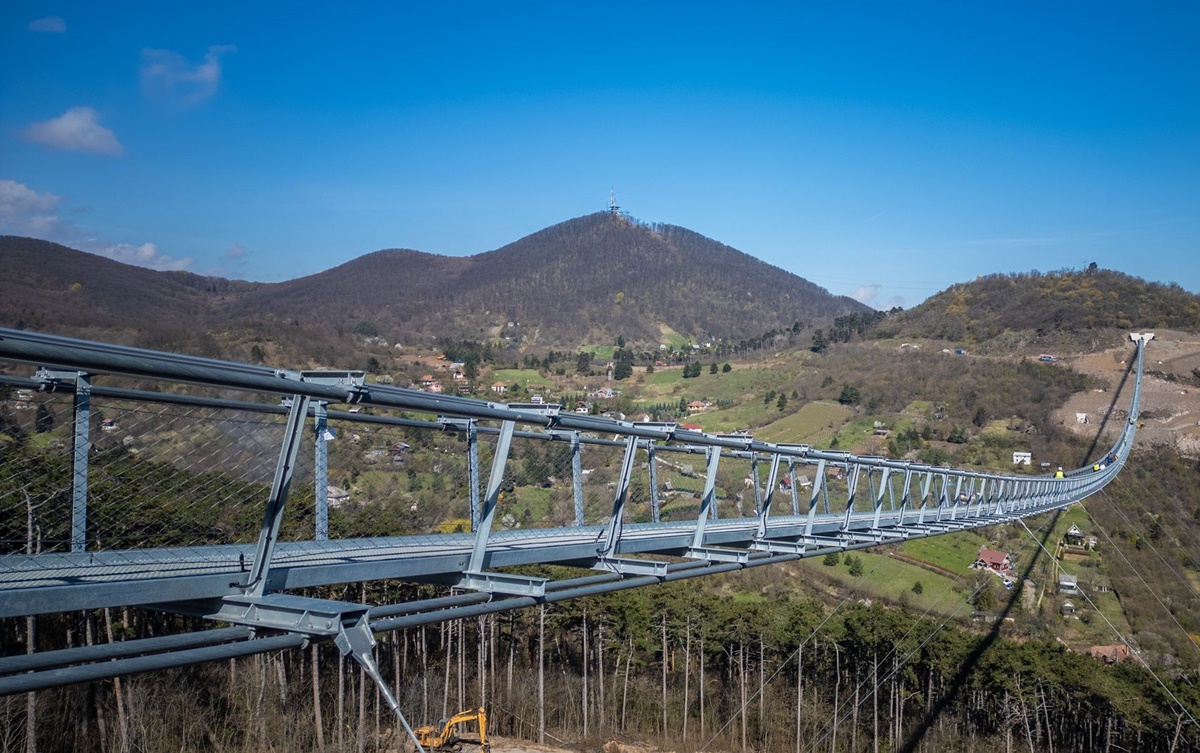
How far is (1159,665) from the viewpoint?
2009 cm

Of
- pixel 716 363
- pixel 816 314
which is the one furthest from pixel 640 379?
pixel 816 314

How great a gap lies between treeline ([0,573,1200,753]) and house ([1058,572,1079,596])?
2896mm

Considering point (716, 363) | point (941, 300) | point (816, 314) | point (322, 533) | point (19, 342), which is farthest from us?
point (816, 314)

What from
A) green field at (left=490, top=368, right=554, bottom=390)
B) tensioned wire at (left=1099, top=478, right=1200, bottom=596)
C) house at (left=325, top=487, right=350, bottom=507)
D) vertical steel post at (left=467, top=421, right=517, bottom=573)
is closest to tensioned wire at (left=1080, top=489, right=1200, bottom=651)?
tensioned wire at (left=1099, top=478, right=1200, bottom=596)

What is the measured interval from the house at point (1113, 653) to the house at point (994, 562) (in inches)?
134

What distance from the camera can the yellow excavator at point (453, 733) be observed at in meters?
19.1

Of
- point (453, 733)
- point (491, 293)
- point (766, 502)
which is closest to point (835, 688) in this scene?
point (453, 733)

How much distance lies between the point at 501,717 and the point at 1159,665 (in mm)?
16014

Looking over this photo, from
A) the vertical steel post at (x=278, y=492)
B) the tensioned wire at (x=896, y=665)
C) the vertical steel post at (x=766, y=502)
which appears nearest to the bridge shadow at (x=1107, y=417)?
the tensioned wire at (x=896, y=665)

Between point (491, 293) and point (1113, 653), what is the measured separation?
82199 millimetres

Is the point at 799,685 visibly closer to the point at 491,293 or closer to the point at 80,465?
the point at 80,465

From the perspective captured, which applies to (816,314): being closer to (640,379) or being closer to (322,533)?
(640,379)

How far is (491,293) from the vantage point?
98.2 metres

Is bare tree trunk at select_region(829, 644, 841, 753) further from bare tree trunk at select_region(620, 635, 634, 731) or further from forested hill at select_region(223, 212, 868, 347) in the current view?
forested hill at select_region(223, 212, 868, 347)
